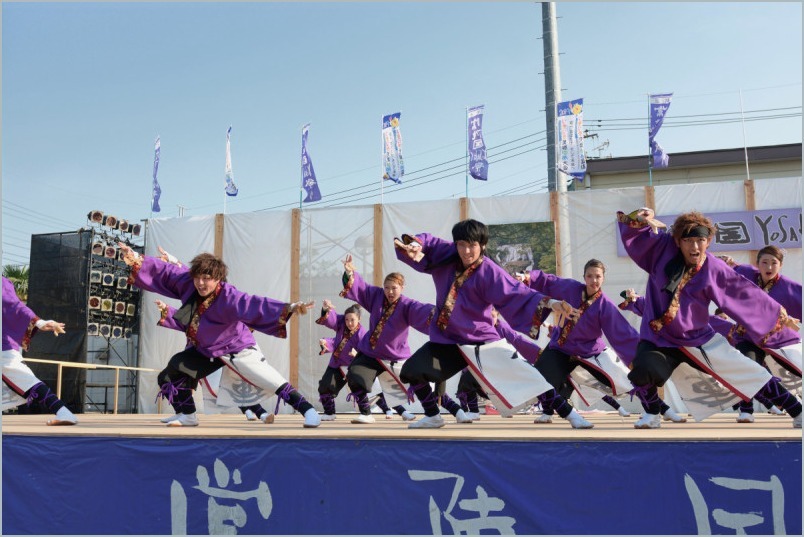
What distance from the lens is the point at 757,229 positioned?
11.6 metres

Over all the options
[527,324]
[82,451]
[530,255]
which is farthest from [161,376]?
[530,255]

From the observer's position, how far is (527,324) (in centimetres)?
416

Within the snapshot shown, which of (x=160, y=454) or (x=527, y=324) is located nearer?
(x=160, y=454)

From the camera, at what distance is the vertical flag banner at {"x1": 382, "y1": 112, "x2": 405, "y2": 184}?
14.2 metres

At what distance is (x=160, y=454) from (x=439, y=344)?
5.80ft

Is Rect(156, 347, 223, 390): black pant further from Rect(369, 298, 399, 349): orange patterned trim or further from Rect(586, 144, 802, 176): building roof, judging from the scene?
Rect(586, 144, 802, 176): building roof

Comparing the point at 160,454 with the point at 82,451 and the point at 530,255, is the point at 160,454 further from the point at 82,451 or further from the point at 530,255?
the point at 530,255

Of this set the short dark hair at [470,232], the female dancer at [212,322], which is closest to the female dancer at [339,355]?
the female dancer at [212,322]

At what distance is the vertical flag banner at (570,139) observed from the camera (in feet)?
43.8

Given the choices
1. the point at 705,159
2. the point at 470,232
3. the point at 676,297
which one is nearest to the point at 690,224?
the point at 676,297

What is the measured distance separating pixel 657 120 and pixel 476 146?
3.67 meters

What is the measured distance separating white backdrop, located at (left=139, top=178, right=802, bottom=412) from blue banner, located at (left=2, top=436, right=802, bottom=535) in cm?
920

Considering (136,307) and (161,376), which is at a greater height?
(136,307)

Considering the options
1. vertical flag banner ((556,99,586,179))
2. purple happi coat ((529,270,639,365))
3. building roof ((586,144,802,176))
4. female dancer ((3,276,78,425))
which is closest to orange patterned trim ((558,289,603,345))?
purple happi coat ((529,270,639,365))
